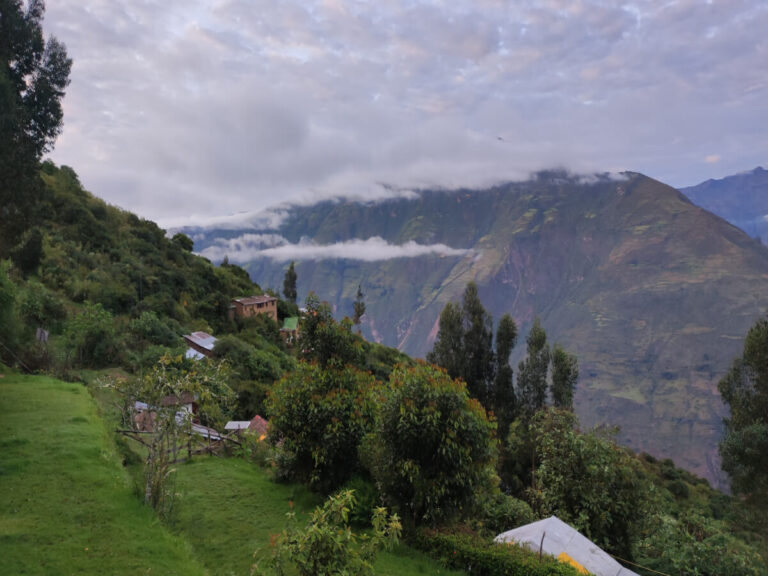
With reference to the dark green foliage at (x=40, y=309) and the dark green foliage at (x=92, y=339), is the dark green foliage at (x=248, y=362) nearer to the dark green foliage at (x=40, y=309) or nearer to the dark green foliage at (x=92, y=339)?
the dark green foliage at (x=92, y=339)

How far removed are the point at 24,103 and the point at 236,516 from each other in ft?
44.4

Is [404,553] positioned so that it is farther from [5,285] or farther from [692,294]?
[692,294]

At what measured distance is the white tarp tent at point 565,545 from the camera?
1054cm

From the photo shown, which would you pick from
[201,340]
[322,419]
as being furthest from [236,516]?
[201,340]

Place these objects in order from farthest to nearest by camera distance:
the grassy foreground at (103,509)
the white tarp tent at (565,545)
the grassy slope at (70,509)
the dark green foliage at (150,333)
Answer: the dark green foliage at (150,333) → the white tarp tent at (565,545) → the grassy foreground at (103,509) → the grassy slope at (70,509)

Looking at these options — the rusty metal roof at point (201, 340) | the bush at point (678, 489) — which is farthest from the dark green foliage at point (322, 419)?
the bush at point (678, 489)

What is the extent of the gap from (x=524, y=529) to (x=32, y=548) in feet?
35.0

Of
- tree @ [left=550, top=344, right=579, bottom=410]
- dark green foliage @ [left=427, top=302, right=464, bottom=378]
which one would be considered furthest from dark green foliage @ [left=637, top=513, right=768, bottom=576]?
dark green foliage @ [left=427, top=302, right=464, bottom=378]

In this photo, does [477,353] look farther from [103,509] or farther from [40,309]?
[103,509]

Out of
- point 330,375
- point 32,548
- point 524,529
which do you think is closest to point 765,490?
point 524,529

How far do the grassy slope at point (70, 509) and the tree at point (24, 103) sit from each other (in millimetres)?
6430

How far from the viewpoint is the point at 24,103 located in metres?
13.0

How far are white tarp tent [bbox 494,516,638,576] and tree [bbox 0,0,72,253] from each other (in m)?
17.0

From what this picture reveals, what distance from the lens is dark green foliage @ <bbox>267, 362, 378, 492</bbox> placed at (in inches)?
428
